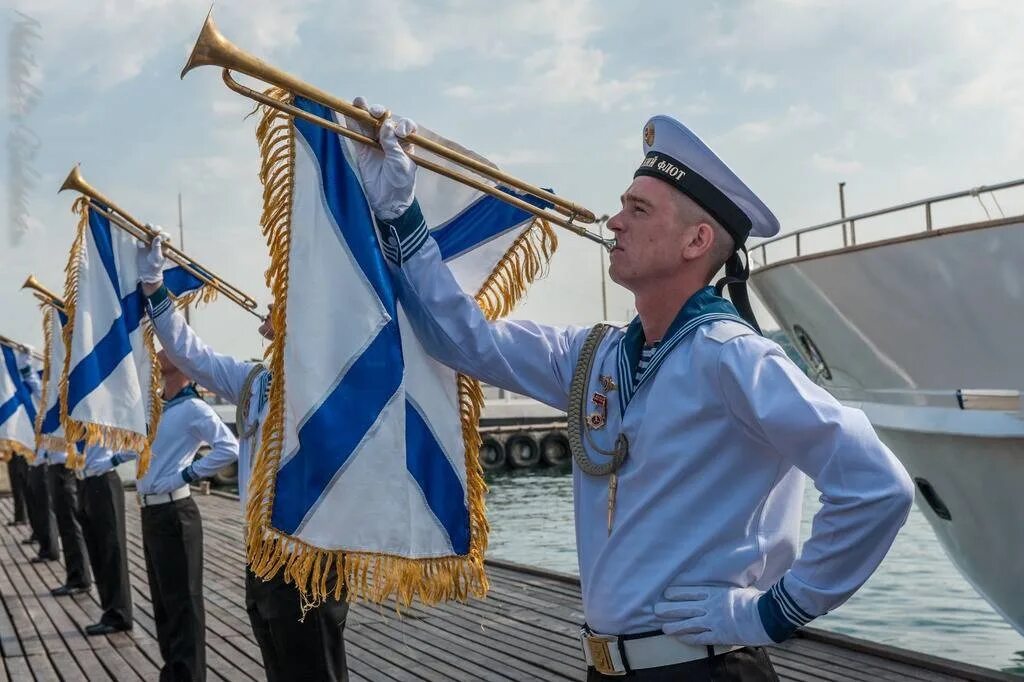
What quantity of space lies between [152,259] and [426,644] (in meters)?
3.09

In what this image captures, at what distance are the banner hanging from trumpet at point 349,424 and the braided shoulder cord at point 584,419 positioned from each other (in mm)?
400

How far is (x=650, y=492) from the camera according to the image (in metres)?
2.00

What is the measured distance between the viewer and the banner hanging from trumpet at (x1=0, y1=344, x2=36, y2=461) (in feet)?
43.3

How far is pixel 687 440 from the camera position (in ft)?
6.51

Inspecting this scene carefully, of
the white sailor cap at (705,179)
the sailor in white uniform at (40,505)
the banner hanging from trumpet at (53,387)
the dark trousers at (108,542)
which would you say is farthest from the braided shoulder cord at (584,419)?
the sailor in white uniform at (40,505)

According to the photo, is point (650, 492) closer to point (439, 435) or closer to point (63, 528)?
point (439, 435)

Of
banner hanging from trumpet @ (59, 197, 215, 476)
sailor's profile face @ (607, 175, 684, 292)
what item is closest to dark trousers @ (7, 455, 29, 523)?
banner hanging from trumpet @ (59, 197, 215, 476)

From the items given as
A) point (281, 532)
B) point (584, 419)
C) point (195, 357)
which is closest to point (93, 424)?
point (195, 357)

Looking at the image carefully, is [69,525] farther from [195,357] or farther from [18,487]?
[18,487]

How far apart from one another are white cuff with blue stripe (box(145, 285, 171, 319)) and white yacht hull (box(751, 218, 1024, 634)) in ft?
12.2

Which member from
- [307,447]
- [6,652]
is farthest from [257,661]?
[307,447]

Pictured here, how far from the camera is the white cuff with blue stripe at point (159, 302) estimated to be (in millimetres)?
4414

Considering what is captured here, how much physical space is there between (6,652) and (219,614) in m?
1.41

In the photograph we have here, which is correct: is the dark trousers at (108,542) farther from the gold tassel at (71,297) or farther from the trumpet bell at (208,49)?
the trumpet bell at (208,49)
